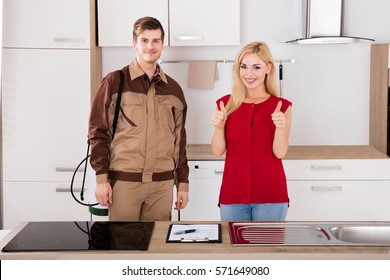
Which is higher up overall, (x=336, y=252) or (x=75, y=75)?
(x=75, y=75)

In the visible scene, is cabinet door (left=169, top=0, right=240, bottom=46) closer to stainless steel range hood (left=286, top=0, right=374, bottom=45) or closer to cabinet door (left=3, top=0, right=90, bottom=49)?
stainless steel range hood (left=286, top=0, right=374, bottom=45)

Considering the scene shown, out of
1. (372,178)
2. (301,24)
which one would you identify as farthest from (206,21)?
(372,178)

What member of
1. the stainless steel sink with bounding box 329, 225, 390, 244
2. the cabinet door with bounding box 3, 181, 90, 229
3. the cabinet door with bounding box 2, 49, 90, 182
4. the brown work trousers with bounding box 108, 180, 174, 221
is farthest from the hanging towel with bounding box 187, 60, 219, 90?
the stainless steel sink with bounding box 329, 225, 390, 244

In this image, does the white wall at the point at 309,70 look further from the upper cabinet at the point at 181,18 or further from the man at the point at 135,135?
the man at the point at 135,135

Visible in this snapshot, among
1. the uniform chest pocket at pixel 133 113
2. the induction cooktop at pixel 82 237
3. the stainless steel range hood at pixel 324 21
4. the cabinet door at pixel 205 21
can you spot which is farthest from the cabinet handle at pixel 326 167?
the induction cooktop at pixel 82 237

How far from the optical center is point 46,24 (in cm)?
372

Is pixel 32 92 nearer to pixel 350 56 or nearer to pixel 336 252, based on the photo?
pixel 350 56

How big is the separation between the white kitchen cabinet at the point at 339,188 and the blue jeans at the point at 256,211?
1.07 meters

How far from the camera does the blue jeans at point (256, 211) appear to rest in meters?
2.57

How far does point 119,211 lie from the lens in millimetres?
2660

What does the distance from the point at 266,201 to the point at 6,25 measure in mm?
2165

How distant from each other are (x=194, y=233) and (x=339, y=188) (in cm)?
190

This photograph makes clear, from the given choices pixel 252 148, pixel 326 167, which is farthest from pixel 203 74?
pixel 252 148
